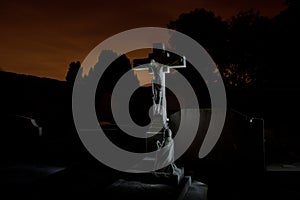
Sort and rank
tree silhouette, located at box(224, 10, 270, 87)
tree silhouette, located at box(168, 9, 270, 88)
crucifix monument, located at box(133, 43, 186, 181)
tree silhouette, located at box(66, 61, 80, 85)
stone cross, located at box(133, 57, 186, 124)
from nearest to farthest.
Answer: crucifix monument, located at box(133, 43, 186, 181), stone cross, located at box(133, 57, 186, 124), tree silhouette, located at box(224, 10, 270, 87), tree silhouette, located at box(168, 9, 270, 88), tree silhouette, located at box(66, 61, 80, 85)

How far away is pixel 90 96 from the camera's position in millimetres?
20750

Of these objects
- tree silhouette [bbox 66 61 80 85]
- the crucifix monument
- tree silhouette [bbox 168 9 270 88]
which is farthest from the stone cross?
tree silhouette [bbox 66 61 80 85]

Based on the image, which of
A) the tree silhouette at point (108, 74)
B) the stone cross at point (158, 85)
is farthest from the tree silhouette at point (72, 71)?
the stone cross at point (158, 85)

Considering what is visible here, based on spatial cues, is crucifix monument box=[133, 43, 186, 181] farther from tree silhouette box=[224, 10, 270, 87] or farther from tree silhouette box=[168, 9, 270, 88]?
tree silhouette box=[168, 9, 270, 88]

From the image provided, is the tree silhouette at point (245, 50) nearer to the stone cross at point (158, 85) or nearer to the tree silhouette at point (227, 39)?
the tree silhouette at point (227, 39)

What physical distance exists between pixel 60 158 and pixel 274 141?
952 centimetres

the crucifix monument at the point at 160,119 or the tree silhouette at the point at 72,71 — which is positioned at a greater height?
the tree silhouette at the point at 72,71

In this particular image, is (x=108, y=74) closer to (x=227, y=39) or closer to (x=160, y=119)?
(x=227, y=39)

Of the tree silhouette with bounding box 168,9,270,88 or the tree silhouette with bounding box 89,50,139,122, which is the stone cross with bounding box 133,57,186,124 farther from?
the tree silhouette with bounding box 168,9,270,88

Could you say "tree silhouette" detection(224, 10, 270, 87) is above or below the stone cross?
above

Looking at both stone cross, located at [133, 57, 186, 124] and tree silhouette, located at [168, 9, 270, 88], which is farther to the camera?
tree silhouette, located at [168, 9, 270, 88]

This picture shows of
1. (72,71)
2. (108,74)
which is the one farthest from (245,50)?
(72,71)

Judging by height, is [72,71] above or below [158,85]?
above

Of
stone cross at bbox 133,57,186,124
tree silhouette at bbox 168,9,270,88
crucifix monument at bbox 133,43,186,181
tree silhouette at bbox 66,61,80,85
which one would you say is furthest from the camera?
tree silhouette at bbox 66,61,80,85
